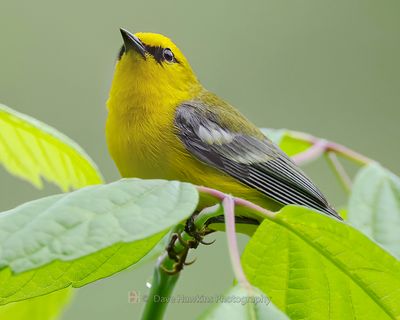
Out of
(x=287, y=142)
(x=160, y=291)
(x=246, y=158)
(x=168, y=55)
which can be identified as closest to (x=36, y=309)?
(x=160, y=291)

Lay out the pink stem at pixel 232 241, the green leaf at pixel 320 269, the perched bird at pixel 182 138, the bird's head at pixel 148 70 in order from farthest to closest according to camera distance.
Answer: the bird's head at pixel 148 70 < the perched bird at pixel 182 138 < the green leaf at pixel 320 269 < the pink stem at pixel 232 241

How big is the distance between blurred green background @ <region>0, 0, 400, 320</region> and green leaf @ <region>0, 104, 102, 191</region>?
263cm

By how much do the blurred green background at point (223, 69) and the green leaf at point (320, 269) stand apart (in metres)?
3.03

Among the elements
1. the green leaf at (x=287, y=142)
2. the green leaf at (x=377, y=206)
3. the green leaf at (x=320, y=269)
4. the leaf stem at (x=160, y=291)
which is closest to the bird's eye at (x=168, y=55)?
the green leaf at (x=287, y=142)

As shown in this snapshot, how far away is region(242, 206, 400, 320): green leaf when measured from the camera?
134 centimetres

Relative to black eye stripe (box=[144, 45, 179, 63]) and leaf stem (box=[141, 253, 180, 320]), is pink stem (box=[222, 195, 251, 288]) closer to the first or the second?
leaf stem (box=[141, 253, 180, 320])

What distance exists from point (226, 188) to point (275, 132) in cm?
26

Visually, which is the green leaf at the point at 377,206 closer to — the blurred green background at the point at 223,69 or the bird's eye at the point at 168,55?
the bird's eye at the point at 168,55

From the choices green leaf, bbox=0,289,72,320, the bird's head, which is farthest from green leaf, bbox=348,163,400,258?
the bird's head

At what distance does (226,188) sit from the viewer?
261 cm

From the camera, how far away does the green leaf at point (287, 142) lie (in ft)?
8.01

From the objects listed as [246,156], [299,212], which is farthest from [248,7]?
[299,212]

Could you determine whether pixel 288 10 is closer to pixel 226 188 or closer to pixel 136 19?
pixel 136 19

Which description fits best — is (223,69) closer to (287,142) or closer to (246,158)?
(246,158)
